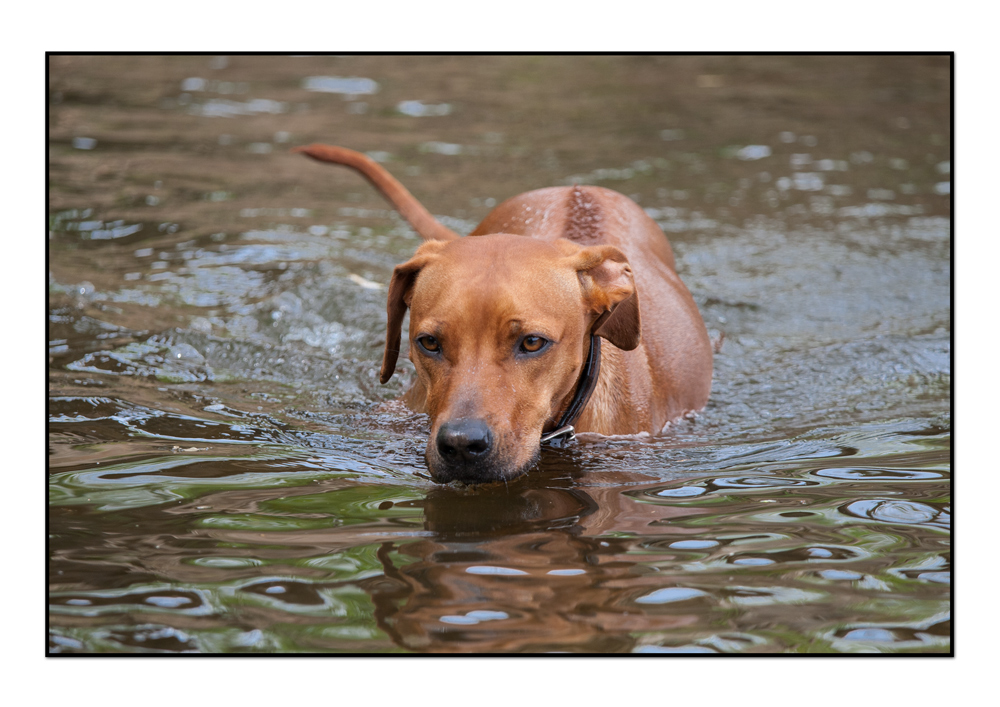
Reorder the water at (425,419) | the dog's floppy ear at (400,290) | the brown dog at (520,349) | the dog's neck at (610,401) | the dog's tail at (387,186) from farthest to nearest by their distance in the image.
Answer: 1. the dog's tail at (387,186)
2. the dog's neck at (610,401)
3. the dog's floppy ear at (400,290)
4. the brown dog at (520,349)
5. the water at (425,419)

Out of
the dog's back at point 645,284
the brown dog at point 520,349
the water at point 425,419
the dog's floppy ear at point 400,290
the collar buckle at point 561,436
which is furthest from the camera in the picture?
the dog's back at point 645,284

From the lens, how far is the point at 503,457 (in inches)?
142

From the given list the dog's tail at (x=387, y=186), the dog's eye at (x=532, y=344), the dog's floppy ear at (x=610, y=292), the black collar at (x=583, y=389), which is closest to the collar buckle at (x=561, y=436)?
the black collar at (x=583, y=389)

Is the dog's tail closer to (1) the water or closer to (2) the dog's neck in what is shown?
(1) the water

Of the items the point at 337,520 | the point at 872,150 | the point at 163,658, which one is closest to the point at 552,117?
the point at 872,150

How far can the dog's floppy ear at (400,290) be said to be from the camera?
4082mm

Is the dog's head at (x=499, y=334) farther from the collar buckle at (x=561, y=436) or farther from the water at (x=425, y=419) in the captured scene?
the water at (x=425, y=419)

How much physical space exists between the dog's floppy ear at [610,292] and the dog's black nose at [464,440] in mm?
851

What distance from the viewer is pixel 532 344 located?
149 inches

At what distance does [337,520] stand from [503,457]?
0.64 metres

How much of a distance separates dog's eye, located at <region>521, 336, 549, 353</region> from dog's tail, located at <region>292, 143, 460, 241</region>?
226cm

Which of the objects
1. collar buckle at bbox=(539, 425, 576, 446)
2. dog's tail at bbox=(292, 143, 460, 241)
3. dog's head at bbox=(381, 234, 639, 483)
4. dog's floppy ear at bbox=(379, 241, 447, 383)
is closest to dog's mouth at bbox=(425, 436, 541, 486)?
dog's head at bbox=(381, 234, 639, 483)

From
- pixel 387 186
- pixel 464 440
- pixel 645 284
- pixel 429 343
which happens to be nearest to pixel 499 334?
pixel 429 343

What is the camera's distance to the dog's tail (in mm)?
5902
